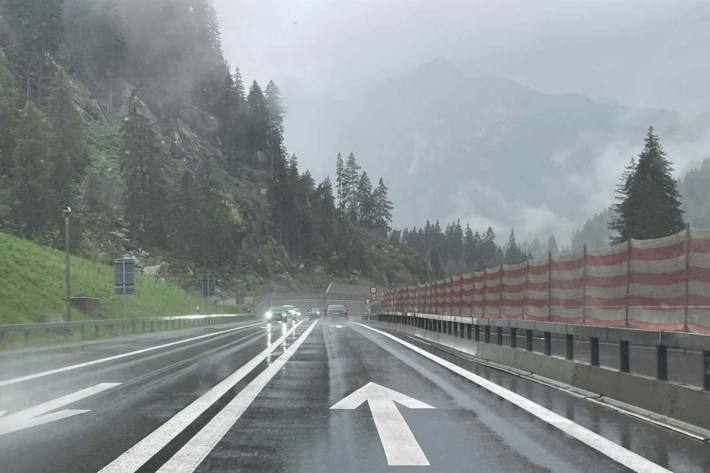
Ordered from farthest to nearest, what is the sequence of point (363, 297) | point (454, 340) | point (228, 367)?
point (363, 297) → point (454, 340) → point (228, 367)

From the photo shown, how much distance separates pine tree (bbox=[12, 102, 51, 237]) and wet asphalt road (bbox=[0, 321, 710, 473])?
74.4 metres

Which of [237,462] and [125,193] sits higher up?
[125,193]

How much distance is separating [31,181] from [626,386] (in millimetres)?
83971

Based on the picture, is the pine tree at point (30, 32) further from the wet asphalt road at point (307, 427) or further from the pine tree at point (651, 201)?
the wet asphalt road at point (307, 427)

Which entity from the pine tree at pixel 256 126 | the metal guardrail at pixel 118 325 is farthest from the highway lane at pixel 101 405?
the pine tree at pixel 256 126

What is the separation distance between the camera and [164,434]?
7.23 meters

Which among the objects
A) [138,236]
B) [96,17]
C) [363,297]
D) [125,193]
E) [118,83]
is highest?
[96,17]

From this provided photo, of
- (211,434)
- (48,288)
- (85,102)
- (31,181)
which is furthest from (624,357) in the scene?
(85,102)

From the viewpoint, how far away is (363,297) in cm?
12344

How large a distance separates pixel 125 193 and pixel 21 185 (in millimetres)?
26080

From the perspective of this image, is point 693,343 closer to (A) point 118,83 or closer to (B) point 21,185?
(B) point 21,185

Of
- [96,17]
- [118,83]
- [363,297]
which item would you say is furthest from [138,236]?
[96,17]

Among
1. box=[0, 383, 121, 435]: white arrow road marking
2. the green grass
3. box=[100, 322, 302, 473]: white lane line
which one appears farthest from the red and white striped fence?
the green grass

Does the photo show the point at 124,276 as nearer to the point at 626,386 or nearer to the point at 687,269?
the point at 626,386
